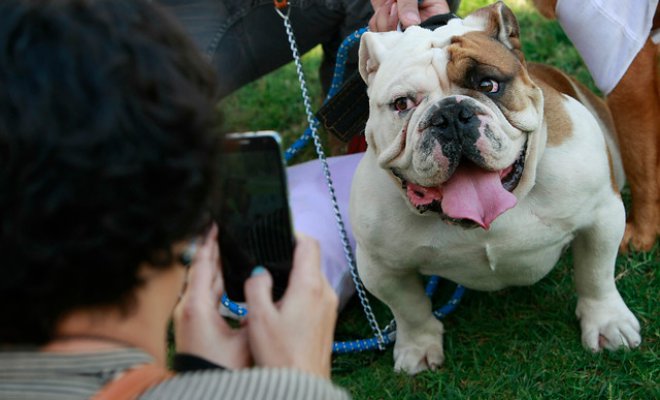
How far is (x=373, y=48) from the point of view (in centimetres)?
211

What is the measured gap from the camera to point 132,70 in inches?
36.3

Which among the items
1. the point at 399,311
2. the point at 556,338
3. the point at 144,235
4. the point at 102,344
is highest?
the point at 144,235

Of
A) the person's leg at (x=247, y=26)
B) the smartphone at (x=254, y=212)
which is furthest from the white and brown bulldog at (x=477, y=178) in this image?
the person's leg at (x=247, y=26)

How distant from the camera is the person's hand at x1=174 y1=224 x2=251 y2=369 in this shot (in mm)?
1183

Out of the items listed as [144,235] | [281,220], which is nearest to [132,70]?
[144,235]

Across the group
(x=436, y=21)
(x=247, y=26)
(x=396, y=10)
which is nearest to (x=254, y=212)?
(x=436, y=21)

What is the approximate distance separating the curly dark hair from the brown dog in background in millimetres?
1914

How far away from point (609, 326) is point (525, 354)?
0.81 feet

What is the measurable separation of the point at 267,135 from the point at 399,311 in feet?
4.29

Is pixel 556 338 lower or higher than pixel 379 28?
lower

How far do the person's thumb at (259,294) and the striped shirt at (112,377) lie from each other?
126 millimetres

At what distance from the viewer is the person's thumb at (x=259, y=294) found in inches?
45.3

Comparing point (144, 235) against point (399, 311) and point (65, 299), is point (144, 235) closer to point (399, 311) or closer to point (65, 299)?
point (65, 299)

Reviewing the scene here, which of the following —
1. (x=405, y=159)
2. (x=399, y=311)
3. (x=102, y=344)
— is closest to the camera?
(x=102, y=344)
